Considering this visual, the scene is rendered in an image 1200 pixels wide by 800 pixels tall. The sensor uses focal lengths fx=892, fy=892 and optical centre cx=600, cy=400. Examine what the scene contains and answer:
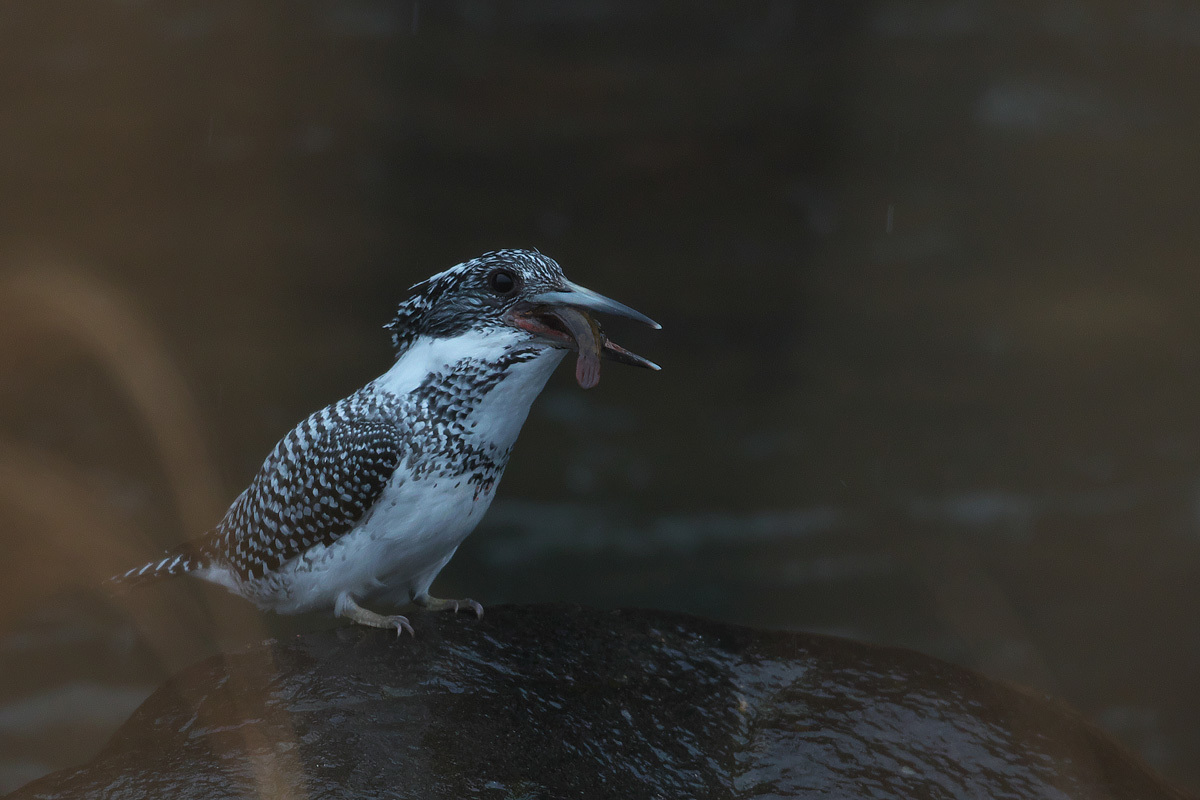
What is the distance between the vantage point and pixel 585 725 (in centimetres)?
200

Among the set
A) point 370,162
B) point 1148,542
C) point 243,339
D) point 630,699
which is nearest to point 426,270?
point 370,162

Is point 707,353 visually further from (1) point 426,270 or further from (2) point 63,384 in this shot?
(2) point 63,384

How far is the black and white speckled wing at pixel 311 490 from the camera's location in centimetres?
219

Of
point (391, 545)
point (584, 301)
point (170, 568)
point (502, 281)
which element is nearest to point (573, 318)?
point (584, 301)

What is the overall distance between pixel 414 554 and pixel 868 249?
3030mm

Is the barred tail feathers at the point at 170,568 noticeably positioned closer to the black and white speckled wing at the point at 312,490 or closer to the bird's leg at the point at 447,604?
the black and white speckled wing at the point at 312,490

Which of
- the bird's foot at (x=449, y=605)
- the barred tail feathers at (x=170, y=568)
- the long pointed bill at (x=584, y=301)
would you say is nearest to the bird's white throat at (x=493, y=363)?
the long pointed bill at (x=584, y=301)

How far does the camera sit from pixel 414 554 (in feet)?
7.38

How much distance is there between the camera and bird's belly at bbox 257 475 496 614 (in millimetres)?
2182

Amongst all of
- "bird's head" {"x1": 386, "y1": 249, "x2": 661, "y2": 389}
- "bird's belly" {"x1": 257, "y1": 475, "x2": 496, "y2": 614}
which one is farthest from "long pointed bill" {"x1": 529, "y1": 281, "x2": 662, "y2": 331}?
"bird's belly" {"x1": 257, "y1": 475, "x2": 496, "y2": 614}

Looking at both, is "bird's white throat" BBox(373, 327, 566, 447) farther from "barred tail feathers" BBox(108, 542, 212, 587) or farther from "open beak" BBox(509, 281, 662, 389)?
"barred tail feathers" BBox(108, 542, 212, 587)

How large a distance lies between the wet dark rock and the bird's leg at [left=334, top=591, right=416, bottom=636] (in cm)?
4

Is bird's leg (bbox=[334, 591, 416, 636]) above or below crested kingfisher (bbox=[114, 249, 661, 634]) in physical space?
below

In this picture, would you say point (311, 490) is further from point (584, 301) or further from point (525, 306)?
point (584, 301)
